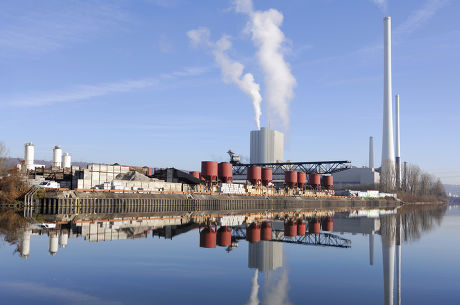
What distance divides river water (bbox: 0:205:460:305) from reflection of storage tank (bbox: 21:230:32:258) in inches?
2.4

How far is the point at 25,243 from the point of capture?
2647 centimetres

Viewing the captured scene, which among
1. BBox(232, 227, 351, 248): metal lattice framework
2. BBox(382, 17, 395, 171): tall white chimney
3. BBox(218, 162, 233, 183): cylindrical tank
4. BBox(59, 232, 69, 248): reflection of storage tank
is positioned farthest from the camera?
BBox(382, 17, 395, 171): tall white chimney

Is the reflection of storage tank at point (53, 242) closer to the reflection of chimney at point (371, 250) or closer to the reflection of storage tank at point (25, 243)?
the reflection of storage tank at point (25, 243)

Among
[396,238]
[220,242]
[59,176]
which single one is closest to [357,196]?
[59,176]

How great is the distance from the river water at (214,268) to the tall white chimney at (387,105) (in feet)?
418

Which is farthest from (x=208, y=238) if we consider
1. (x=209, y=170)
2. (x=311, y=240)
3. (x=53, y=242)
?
(x=209, y=170)

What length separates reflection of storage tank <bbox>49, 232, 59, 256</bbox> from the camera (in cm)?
2420

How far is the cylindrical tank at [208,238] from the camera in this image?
28969 millimetres

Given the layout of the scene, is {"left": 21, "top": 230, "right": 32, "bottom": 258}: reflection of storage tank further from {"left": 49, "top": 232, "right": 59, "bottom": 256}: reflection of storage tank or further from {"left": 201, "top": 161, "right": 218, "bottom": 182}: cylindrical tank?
{"left": 201, "top": 161, "right": 218, "bottom": 182}: cylindrical tank

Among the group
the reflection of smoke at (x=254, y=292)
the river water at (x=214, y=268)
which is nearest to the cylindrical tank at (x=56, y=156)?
the river water at (x=214, y=268)

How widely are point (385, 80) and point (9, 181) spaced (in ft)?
426

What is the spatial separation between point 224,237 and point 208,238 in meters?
1.27

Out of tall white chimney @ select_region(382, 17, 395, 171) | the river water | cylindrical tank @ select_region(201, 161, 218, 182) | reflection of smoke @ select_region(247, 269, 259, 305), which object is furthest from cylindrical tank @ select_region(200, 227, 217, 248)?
tall white chimney @ select_region(382, 17, 395, 171)

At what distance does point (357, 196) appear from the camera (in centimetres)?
13738
